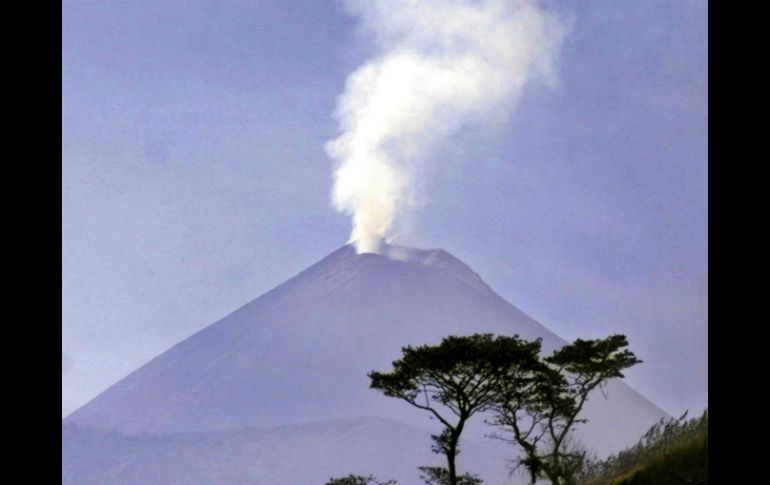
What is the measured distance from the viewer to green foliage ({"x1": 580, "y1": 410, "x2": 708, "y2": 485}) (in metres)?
10.5

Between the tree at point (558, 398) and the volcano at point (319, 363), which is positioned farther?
the volcano at point (319, 363)

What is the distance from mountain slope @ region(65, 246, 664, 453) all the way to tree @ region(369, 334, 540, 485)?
65.8 meters

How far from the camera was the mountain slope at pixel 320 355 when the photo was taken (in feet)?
277

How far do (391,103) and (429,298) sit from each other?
31.0 metres

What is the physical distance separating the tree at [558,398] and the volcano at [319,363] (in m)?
61.8

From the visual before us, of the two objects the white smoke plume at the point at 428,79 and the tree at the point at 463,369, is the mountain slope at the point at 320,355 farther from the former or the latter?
the tree at the point at 463,369

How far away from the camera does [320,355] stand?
8869 cm

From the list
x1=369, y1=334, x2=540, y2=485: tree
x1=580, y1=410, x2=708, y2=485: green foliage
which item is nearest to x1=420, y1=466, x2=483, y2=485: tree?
x1=369, y1=334, x2=540, y2=485: tree

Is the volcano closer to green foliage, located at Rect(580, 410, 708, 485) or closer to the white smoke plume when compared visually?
the white smoke plume

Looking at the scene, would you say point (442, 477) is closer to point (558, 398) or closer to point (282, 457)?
point (558, 398)

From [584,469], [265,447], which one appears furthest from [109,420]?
[584,469]

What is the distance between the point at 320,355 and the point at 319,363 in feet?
2.81

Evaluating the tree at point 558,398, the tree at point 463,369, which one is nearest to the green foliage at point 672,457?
the tree at point 558,398
